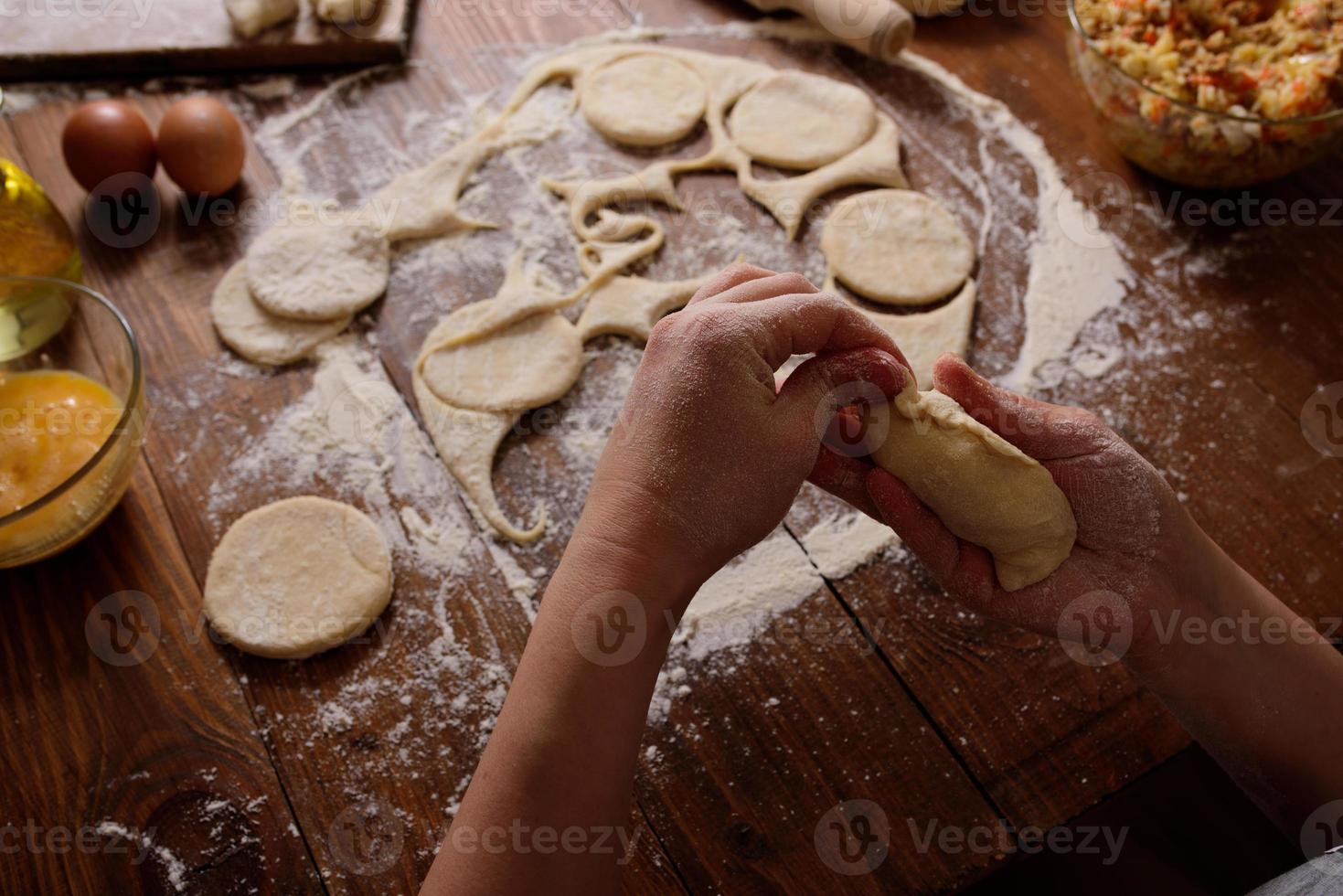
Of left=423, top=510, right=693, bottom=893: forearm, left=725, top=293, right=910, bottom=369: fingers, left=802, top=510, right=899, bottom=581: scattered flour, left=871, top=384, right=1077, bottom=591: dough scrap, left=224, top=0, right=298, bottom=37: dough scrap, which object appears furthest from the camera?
left=224, top=0, right=298, bottom=37: dough scrap

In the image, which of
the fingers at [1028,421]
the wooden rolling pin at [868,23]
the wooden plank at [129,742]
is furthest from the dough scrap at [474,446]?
the wooden rolling pin at [868,23]

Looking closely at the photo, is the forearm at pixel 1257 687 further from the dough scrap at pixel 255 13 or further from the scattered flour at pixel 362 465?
the dough scrap at pixel 255 13

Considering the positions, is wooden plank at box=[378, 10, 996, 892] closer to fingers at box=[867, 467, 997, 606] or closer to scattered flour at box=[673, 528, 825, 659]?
scattered flour at box=[673, 528, 825, 659]

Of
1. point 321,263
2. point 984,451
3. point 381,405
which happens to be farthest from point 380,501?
point 984,451

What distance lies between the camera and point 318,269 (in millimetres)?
1559

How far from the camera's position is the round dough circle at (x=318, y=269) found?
152 cm

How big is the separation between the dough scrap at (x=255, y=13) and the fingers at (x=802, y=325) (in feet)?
4.34

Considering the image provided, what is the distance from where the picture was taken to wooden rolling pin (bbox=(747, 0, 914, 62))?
184cm

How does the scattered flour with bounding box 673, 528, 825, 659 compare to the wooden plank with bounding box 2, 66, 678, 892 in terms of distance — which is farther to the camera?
the scattered flour with bounding box 673, 528, 825, 659

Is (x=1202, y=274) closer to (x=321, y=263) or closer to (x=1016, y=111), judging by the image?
(x=1016, y=111)

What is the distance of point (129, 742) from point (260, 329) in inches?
24.6

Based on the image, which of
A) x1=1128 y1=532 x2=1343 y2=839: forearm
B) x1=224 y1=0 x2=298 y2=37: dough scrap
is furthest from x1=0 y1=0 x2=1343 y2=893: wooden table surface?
x1=224 y1=0 x2=298 y2=37: dough scrap

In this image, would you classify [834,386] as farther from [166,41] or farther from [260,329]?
[166,41]

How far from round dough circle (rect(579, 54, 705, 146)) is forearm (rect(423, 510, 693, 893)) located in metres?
1.04
